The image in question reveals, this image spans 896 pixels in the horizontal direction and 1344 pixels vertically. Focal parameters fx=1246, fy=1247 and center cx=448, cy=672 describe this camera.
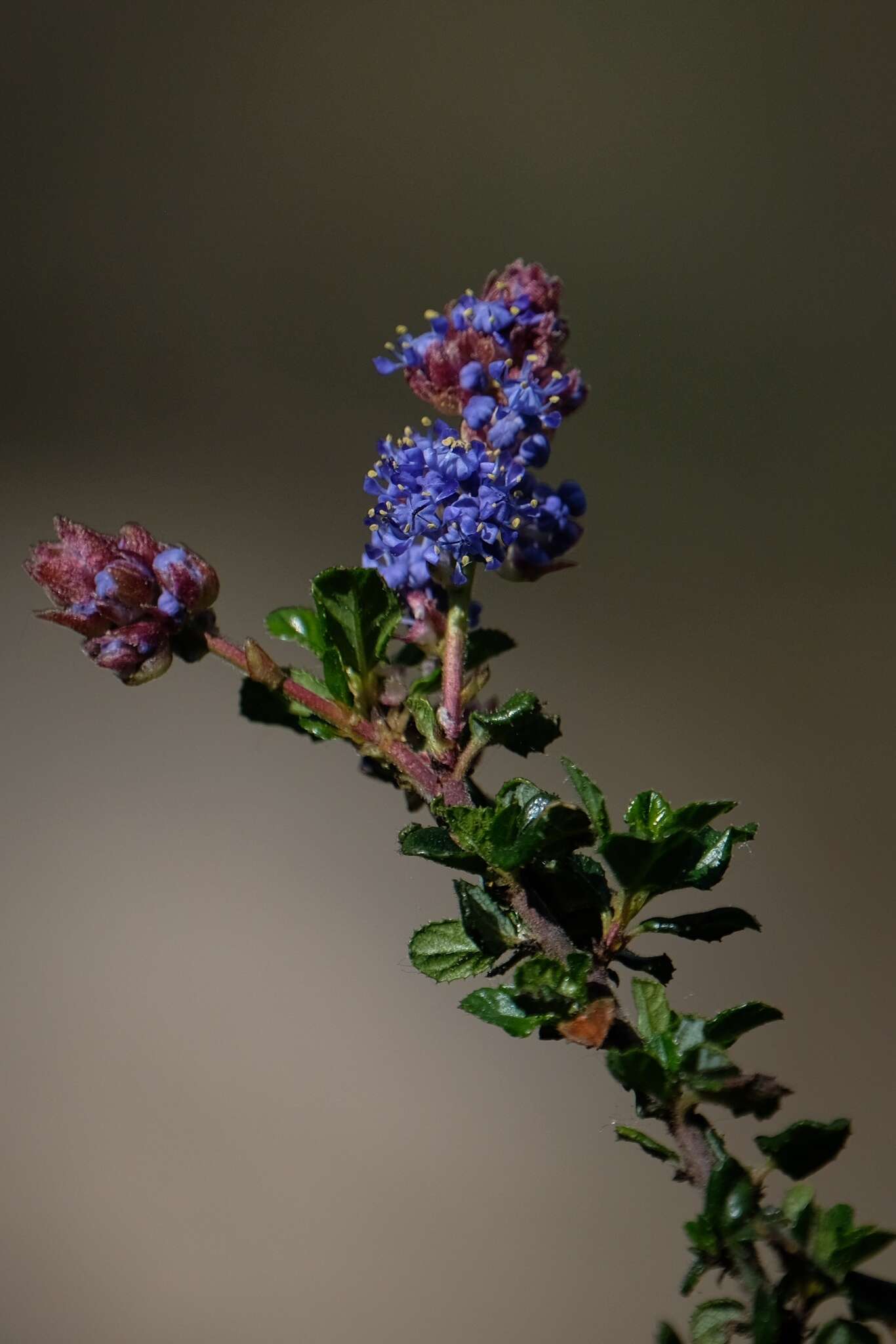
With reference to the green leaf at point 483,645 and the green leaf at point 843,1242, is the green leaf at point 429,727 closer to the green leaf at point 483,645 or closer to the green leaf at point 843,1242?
the green leaf at point 483,645

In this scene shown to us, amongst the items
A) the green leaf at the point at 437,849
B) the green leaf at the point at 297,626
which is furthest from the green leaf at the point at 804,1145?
the green leaf at the point at 297,626

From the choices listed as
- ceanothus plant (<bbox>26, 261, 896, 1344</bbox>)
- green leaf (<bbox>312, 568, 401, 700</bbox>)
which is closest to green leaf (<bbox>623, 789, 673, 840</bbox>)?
ceanothus plant (<bbox>26, 261, 896, 1344</bbox>)

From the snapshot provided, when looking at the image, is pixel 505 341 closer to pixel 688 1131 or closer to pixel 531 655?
pixel 688 1131

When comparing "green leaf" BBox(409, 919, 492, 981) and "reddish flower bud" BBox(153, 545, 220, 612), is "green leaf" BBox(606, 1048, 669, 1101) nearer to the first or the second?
"green leaf" BBox(409, 919, 492, 981)

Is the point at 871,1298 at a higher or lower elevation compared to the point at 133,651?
lower

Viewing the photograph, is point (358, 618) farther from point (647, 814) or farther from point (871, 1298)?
point (871, 1298)

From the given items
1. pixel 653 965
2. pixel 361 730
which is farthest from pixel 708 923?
pixel 361 730
